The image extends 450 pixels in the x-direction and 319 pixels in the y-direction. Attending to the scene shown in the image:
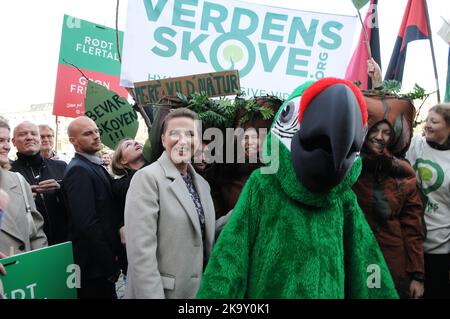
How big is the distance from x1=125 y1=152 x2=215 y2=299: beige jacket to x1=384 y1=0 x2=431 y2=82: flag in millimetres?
3583

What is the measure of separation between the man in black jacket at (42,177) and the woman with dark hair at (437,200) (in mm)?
2565

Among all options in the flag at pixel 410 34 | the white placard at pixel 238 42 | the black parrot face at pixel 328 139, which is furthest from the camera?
the flag at pixel 410 34

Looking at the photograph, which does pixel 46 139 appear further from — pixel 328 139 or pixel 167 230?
pixel 328 139

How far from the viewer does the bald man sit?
8.73 ft

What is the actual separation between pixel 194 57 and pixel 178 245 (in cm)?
190

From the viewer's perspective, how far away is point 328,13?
363 cm

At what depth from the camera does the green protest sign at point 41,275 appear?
7.04ft

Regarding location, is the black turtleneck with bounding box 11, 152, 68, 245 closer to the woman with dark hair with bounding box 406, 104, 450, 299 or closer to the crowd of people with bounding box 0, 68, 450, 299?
the crowd of people with bounding box 0, 68, 450, 299

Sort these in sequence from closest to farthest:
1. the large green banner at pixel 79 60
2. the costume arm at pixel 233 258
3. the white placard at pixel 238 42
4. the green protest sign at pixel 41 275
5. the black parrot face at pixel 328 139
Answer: the black parrot face at pixel 328 139
the costume arm at pixel 233 258
the green protest sign at pixel 41 275
the white placard at pixel 238 42
the large green banner at pixel 79 60

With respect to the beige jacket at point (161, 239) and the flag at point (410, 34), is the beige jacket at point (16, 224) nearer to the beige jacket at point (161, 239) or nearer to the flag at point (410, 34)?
the beige jacket at point (161, 239)

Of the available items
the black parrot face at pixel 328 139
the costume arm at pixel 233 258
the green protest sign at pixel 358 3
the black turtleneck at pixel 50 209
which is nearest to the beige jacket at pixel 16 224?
the black turtleneck at pixel 50 209

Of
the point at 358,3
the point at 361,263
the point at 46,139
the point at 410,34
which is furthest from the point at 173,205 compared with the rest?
the point at 410,34

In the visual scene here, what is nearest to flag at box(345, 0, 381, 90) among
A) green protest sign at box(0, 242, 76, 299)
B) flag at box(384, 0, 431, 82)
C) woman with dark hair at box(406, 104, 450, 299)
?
flag at box(384, 0, 431, 82)
